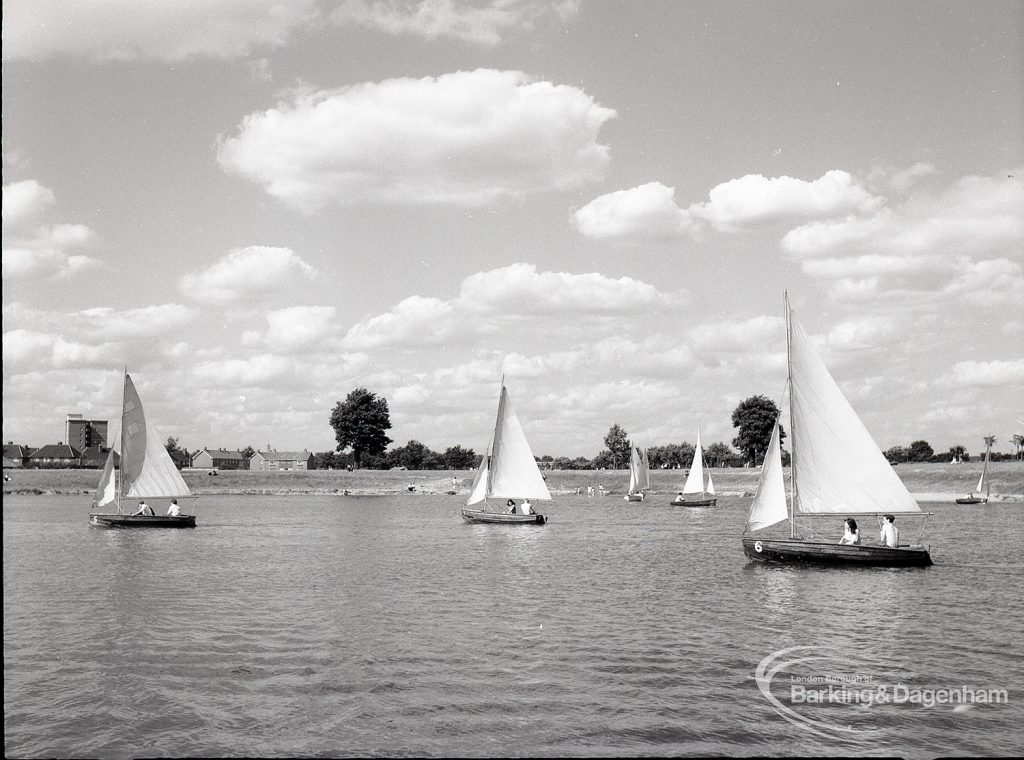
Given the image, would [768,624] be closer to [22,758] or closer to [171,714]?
[171,714]

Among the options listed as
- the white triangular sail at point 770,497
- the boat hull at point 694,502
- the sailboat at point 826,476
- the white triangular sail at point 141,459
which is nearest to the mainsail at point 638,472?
the boat hull at point 694,502

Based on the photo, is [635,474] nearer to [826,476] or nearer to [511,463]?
[511,463]

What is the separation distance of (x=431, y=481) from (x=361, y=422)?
27149mm

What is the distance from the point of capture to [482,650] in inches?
995

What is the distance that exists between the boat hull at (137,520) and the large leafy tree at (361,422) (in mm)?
106637

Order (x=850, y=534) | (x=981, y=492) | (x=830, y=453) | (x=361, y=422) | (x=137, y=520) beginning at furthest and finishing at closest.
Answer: (x=361, y=422)
(x=981, y=492)
(x=137, y=520)
(x=830, y=453)
(x=850, y=534)

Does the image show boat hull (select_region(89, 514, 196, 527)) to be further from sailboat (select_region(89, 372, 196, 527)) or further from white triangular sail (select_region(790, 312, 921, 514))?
white triangular sail (select_region(790, 312, 921, 514))

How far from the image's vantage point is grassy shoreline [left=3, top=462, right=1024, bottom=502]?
130500mm

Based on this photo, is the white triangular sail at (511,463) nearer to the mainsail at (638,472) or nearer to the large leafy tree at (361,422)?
the mainsail at (638,472)

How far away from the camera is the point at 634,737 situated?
1742 cm

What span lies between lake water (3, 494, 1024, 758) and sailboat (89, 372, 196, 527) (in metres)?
14.9

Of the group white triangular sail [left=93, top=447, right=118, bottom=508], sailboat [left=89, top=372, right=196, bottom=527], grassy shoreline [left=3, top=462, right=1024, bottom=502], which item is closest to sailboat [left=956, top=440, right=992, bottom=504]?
grassy shoreline [left=3, top=462, right=1024, bottom=502]

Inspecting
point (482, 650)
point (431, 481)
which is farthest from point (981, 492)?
point (482, 650)

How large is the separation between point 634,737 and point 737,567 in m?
30.7
